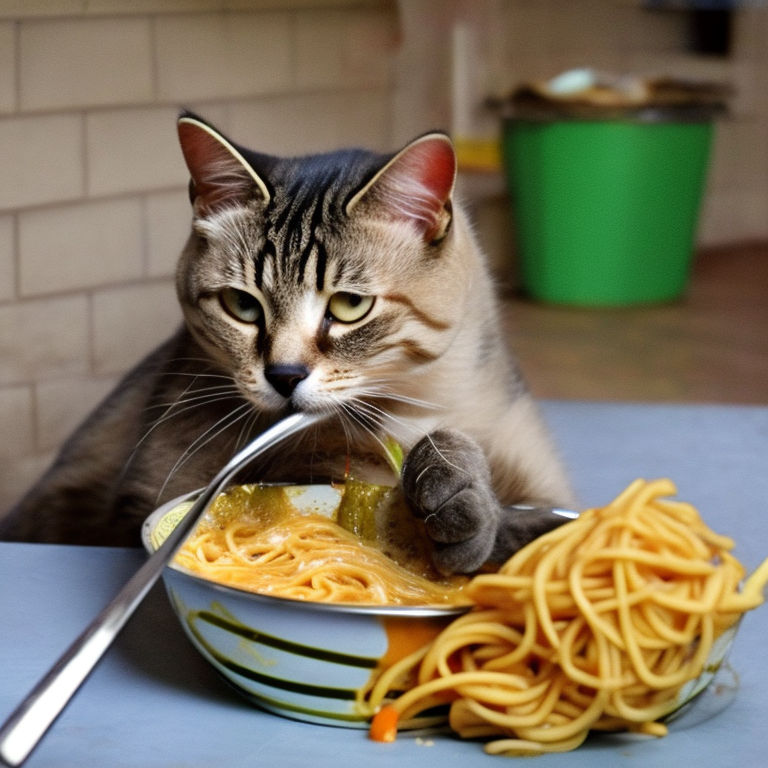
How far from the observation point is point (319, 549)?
3.17 ft

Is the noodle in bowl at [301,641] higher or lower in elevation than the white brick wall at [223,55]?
lower

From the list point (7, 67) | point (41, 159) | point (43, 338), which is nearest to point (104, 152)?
point (41, 159)

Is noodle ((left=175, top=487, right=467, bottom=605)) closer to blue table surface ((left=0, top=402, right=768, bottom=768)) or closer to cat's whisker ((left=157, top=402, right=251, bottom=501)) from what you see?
blue table surface ((left=0, top=402, right=768, bottom=768))

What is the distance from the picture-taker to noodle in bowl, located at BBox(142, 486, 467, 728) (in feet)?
2.56

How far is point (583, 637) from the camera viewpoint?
0.79 meters

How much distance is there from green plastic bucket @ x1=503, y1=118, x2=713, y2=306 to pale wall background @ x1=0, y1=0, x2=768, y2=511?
1.24m

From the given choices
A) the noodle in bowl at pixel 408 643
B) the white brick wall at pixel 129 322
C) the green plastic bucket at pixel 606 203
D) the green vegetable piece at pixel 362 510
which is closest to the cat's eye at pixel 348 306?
the green vegetable piece at pixel 362 510

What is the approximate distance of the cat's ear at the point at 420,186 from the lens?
1249mm

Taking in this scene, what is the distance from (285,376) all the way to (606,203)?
11.6 ft

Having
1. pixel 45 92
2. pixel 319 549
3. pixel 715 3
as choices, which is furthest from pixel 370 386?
pixel 715 3

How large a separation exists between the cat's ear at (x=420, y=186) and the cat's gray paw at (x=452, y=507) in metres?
0.38

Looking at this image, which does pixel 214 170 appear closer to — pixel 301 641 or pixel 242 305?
pixel 242 305

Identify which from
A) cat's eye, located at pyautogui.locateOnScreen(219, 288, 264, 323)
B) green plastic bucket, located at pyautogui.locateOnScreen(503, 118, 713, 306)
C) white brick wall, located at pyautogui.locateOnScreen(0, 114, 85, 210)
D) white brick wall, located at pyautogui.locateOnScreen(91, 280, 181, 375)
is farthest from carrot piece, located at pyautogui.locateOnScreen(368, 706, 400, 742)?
green plastic bucket, located at pyautogui.locateOnScreen(503, 118, 713, 306)

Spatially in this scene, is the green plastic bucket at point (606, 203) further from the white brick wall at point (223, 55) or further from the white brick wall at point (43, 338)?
the white brick wall at point (43, 338)
